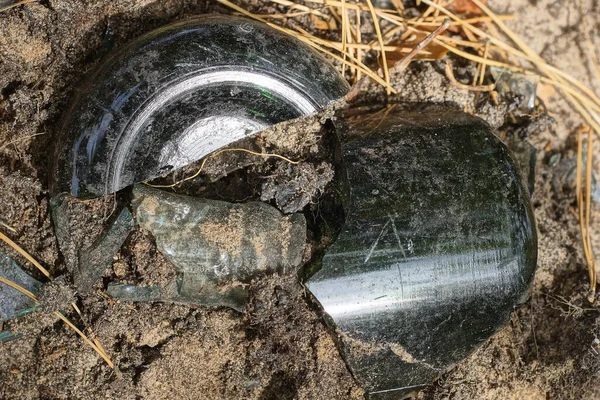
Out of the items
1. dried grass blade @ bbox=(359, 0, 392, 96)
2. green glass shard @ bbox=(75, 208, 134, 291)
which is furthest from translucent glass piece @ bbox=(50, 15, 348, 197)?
dried grass blade @ bbox=(359, 0, 392, 96)

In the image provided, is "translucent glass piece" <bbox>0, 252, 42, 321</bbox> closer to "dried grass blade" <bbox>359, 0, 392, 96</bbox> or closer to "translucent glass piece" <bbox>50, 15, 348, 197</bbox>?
"translucent glass piece" <bbox>50, 15, 348, 197</bbox>

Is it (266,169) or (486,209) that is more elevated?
(266,169)

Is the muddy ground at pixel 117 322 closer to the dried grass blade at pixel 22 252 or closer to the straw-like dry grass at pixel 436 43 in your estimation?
the dried grass blade at pixel 22 252

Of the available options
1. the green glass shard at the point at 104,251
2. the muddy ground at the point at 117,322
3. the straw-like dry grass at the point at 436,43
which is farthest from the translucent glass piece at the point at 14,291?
the straw-like dry grass at the point at 436,43

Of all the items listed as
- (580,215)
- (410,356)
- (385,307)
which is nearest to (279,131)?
(385,307)

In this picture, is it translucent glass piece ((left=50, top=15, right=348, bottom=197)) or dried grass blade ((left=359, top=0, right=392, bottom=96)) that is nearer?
translucent glass piece ((left=50, top=15, right=348, bottom=197))

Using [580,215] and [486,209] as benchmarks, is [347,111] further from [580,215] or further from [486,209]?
[580,215]

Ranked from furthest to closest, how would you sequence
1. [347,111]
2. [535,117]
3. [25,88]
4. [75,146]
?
[535,117] → [347,111] → [25,88] → [75,146]
